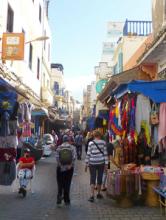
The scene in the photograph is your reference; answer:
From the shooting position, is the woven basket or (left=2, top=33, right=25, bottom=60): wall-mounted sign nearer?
the woven basket

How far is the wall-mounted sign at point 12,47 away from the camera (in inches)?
592

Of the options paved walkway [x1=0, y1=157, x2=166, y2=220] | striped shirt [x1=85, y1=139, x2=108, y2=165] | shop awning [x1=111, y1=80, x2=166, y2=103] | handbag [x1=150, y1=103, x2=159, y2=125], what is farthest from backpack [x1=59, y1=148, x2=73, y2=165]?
shop awning [x1=111, y1=80, x2=166, y2=103]

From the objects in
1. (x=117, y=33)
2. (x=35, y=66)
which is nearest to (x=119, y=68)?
(x=35, y=66)

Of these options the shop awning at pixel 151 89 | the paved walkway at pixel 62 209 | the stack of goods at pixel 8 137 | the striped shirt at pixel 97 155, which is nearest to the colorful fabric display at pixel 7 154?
the stack of goods at pixel 8 137

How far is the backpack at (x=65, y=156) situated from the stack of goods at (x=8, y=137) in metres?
1.50

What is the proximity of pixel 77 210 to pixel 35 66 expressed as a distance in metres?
19.3

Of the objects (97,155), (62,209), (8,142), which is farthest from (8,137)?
(62,209)

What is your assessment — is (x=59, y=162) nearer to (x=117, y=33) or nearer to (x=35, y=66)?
(x=35, y=66)

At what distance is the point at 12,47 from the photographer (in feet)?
49.8

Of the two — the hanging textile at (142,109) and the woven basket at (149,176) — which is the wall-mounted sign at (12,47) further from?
the woven basket at (149,176)

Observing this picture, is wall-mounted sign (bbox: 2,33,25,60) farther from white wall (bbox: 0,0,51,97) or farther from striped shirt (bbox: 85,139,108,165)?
striped shirt (bbox: 85,139,108,165)

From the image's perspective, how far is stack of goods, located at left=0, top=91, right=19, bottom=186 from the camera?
9.70 meters

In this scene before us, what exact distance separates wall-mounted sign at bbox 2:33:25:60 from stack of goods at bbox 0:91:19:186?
18.0ft

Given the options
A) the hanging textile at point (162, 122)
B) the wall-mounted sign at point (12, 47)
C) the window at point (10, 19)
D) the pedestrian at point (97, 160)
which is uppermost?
the window at point (10, 19)
